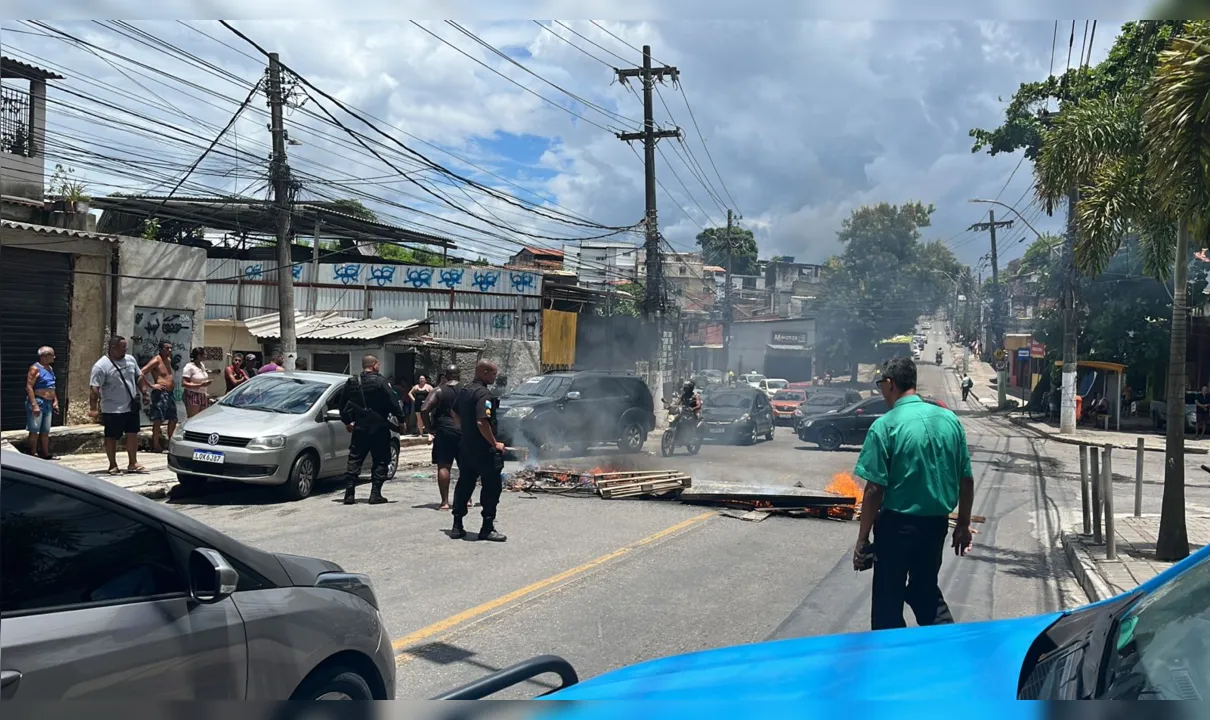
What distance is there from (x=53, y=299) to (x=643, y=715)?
14.5m

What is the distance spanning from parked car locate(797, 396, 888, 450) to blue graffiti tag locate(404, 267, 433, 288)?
45.1 ft

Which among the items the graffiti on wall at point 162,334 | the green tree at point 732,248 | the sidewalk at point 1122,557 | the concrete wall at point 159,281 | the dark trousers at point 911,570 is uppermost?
the green tree at point 732,248

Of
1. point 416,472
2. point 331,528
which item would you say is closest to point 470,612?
point 331,528

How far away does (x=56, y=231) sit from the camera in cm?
1334

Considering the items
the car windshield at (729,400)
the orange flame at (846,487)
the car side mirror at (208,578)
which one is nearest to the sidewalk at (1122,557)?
the orange flame at (846,487)

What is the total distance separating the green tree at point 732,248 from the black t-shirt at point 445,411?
103 ft

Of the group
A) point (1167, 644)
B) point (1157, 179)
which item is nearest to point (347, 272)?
point (1157, 179)

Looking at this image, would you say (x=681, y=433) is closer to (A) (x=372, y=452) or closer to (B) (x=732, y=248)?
(A) (x=372, y=452)

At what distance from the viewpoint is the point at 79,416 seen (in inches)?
555

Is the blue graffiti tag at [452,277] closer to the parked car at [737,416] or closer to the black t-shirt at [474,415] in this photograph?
the parked car at [737,416]

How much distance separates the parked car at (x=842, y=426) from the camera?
2080cm

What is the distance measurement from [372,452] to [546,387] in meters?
7.39

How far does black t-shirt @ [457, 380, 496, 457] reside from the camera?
8438mm


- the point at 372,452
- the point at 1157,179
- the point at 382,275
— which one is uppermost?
the point at 382,275
